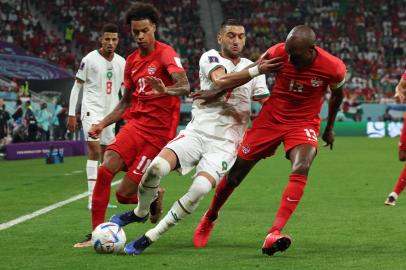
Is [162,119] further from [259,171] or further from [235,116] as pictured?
[259,171]

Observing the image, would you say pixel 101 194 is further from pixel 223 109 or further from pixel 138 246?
pixel 223 109

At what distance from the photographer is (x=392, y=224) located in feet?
34.5

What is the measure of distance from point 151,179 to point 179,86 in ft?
3.06

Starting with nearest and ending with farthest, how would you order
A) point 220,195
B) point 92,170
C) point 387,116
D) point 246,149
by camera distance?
point 246,149 < point 220,195 < point 92,170 < point 387,116

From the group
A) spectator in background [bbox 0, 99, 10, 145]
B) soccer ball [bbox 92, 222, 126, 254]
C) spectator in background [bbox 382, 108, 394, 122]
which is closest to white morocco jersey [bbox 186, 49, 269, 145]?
soccer ball [bbox 92, 222, 126, 254]

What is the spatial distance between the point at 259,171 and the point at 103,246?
1276 centimetres

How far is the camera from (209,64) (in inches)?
339

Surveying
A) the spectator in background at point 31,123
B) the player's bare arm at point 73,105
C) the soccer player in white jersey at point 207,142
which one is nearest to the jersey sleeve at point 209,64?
the soccer player in white jersey at point 207,142

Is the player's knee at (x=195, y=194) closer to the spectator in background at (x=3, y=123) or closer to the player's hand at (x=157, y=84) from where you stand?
the player's hand at (x=157, y=84)

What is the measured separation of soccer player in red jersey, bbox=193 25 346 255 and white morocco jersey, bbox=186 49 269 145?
0.20 m

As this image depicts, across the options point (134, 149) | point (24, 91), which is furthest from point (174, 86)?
point (24, 91)

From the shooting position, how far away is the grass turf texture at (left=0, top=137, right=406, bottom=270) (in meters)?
7.64

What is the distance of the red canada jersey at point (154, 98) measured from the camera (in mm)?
8992

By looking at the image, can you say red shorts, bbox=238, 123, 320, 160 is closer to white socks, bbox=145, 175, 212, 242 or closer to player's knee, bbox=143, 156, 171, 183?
white socks, bbox=145, 175, 212, 242
